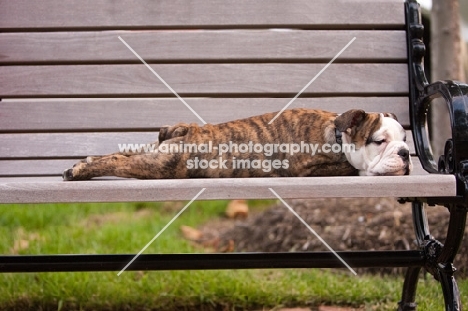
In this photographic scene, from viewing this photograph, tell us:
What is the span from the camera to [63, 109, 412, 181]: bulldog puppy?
2.45 meters

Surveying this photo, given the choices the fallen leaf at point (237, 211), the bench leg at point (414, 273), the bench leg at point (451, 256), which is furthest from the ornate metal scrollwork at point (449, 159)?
the fallen leaf at point (237, 211)

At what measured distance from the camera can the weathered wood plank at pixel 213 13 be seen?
3072mm

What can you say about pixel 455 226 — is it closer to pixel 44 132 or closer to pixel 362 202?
pixel 44 132

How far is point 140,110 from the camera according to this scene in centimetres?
305

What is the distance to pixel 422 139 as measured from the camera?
115 inches

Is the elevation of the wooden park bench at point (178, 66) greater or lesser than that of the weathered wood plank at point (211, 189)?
greater

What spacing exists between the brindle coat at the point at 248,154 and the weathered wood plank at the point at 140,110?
327 millimetres

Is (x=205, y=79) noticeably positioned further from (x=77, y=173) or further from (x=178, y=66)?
(x=77, y=173)

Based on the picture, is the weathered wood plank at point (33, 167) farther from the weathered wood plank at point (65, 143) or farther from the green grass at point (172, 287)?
the green grass at point (172, 287)

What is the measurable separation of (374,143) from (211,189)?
0.79m

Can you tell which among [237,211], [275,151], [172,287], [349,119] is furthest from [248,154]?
[237,211]

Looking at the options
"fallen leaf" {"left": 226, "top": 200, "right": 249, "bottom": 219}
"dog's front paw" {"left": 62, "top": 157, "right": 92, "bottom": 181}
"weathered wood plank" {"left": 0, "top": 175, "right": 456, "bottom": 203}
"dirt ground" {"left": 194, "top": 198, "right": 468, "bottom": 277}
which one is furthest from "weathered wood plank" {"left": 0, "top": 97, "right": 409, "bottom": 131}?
"fallen leaf" {"left": 226, "top": 200, "right": 249, "bottom": 219}

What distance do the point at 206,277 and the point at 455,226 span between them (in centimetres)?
160

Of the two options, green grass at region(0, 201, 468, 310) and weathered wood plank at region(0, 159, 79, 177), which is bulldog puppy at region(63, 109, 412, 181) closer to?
weathered wood plank at region(0, 159, 79, 177)
